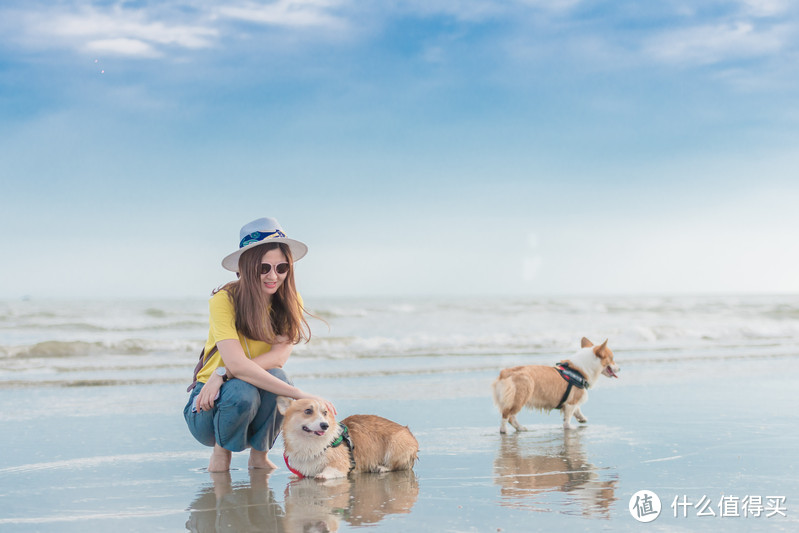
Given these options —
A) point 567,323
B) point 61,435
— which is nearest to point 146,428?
point 61,435

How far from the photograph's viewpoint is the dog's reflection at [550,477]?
3431mm

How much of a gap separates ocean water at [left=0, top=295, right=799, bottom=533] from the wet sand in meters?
0.02

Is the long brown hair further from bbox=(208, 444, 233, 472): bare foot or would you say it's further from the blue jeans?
bbox=(208, 444, 233, 472): bare foot

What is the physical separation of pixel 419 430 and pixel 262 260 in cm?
225

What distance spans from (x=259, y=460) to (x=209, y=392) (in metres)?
0.62

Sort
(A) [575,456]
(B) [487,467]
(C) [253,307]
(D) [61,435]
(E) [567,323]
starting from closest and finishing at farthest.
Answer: (C) [253,307], (B) [487,467], (A) [575,456], (D) [61,435], (E) [567,323]

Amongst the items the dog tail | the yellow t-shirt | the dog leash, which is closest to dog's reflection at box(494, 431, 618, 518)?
the dog tail

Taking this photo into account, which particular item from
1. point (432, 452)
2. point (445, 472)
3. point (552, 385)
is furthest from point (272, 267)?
point (552, 385)

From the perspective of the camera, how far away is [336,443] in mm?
3959

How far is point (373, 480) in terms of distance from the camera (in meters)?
4.00

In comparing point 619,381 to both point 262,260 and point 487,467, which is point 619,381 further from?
point 262,260

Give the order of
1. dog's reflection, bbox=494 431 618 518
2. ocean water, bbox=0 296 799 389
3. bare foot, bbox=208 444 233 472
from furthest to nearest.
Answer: ocean water, bbox=0 296 799 389 → bare foot, bbox=208 444 233 472 → dog's reflection, bbox=494 431 618 518

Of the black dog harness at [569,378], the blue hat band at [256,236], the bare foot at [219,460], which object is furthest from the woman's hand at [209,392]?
the black dog harness at [569,378]

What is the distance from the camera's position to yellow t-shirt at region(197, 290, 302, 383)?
3859mm
